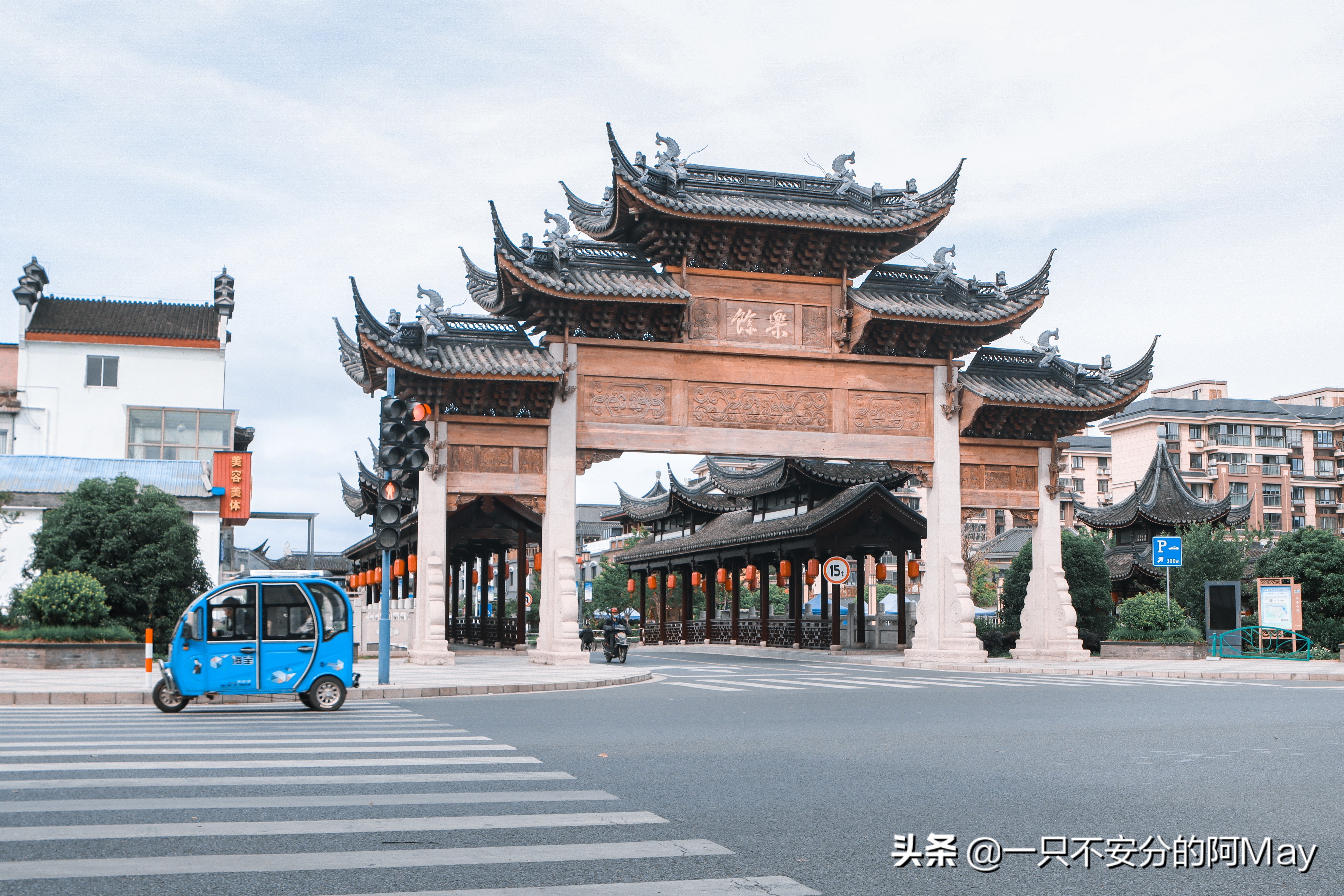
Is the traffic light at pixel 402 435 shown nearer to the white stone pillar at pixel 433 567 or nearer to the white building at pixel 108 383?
the white stone pillar at pixel 433 567

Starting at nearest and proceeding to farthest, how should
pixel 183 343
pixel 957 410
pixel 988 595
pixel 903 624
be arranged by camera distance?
pixel 957 410 < pixel 903 624 < pixel 183 343 < pixel 988 595

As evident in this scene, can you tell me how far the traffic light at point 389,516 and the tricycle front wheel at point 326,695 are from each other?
116 inches

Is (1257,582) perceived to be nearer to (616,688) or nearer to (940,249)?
(940,249)

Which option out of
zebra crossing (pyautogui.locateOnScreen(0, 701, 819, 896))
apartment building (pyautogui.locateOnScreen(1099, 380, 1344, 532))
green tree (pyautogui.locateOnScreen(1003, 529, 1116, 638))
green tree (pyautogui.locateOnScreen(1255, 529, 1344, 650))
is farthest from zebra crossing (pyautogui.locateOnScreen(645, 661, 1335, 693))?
apartment building (pyautogui.locateOnScreen(1099, 380, 1344, 532))

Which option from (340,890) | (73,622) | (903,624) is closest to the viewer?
(340,890)

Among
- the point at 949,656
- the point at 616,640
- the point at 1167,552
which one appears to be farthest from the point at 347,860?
the point at 1167,552

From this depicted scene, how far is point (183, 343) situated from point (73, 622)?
2535cm

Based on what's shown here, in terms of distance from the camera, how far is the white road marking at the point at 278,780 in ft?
25.7

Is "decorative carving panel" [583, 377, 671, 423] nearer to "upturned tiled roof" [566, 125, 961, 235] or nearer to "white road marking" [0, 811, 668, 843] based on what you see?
"upturned tiled roof" [566, 125, 961, 235]

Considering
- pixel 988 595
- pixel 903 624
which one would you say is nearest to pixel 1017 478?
pixel 903 624

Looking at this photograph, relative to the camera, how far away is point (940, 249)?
94.8 feet

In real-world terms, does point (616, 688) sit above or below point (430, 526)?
below

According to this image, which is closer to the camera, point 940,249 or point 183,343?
point 940,249

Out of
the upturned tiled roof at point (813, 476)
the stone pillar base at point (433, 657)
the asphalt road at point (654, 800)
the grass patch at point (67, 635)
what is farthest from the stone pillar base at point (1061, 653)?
the grass patch at point (67, 635)
